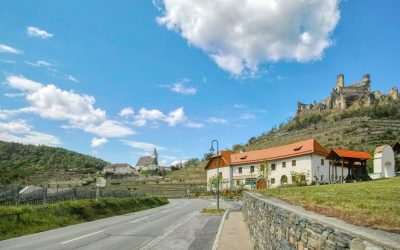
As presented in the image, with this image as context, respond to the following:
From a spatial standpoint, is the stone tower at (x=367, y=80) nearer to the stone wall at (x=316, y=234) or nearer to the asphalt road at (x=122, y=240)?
the asphalt road at (x=122, y=240)

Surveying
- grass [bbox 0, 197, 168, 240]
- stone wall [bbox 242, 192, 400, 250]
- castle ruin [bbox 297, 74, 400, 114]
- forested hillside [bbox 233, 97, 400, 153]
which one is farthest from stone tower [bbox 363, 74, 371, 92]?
stone wall [bbox 242, 192, 400, 250]

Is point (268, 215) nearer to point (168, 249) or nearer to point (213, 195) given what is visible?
point (168, 249)

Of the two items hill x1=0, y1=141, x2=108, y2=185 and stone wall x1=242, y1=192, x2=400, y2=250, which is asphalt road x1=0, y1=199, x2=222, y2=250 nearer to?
stone wall x1=242, y1=192, x2=400, y2=250

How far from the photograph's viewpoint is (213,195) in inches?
2756

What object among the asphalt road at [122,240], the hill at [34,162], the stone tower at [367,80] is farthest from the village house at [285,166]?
the stone tower at [367,80]

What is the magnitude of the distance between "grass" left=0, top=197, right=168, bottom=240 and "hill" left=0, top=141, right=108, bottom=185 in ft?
190

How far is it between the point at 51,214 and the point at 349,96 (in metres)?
178

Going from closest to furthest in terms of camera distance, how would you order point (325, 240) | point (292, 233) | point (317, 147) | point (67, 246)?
point (325, 240), point (292, 233), point (67, 246), point (317, 147)

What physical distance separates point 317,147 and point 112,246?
184ft

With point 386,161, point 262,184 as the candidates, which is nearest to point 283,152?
point 262,184

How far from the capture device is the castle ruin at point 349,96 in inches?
6469

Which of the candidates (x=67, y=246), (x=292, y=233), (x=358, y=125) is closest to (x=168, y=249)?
(x=67, y=246)

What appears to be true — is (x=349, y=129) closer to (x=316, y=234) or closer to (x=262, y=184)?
(x=262, y=184)

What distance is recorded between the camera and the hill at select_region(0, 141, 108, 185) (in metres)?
88.5
